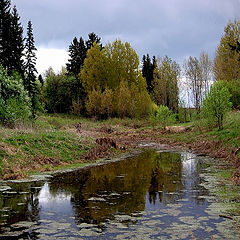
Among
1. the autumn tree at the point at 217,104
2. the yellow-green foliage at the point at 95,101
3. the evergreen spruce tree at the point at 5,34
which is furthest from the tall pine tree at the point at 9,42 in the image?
the autumn tree at the point at 217,104

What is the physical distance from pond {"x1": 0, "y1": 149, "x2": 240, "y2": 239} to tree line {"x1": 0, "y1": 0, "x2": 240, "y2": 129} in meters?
26.1

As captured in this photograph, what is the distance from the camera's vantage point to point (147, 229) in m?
6.04

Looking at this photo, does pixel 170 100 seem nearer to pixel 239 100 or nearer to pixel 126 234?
pixel 239 100

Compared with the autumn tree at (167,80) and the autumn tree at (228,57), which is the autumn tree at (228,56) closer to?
the autumn tree at (228,57)

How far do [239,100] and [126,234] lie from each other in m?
33.2

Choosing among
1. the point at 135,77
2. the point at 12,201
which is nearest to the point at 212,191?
the point at 12,201

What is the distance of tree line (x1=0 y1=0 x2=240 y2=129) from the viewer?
35406 mm

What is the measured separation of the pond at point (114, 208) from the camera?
5.88 metres

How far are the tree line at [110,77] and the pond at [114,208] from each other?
2611 centimetres

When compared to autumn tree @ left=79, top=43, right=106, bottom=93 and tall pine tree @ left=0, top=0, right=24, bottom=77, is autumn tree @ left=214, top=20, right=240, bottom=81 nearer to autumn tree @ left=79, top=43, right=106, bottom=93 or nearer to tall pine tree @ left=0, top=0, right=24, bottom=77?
autumn tree @ left=79, top=43, right=106, bottom=93

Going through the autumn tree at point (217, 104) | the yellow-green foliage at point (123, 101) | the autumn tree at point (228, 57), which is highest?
the autumn tree at point (228, 57)

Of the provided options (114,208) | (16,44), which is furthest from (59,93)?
(114,208)

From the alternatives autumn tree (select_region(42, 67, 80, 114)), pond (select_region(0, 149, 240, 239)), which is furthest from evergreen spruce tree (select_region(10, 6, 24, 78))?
pond (select_region(0, 149, 240, 239))

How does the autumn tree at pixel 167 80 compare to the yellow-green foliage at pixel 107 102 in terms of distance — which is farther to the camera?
the autumn tree at pixel 167 80
